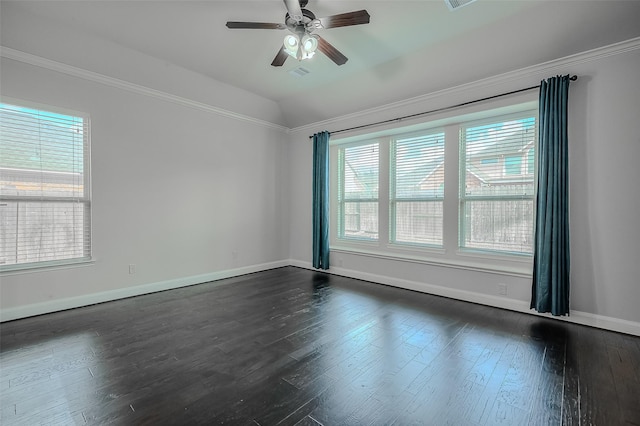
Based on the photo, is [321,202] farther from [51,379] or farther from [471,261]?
[51,379]

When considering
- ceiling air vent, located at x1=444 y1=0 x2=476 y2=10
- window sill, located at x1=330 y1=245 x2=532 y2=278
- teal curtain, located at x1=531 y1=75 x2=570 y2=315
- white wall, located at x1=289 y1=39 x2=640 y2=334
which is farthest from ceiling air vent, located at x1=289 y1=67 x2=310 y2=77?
window sill, located at x1=330 y1=245 x2=532 y2=278

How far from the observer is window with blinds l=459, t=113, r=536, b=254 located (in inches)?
140

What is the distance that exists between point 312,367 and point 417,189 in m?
3.24

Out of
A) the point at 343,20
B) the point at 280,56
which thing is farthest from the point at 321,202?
the point at 343,20

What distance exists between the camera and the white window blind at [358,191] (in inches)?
200

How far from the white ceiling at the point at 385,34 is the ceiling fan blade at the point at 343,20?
0.34m

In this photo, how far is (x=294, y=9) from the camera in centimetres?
242

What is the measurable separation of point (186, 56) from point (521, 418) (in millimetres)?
4808

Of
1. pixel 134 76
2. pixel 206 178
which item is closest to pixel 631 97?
pixel 206 178

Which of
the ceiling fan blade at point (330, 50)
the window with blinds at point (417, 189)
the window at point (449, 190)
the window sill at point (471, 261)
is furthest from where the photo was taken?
the window with blinds at point (417, 189)

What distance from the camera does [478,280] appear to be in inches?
148

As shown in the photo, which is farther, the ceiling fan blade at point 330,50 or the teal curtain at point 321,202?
the teal curtain at point 321,202

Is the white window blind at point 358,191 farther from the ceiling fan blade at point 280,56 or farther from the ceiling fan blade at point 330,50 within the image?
the ceiling fan blade at point 280,56

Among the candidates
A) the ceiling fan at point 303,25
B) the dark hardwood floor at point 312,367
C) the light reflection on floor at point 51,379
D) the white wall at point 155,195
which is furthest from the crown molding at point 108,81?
the light reflection on floor at point 51,379
